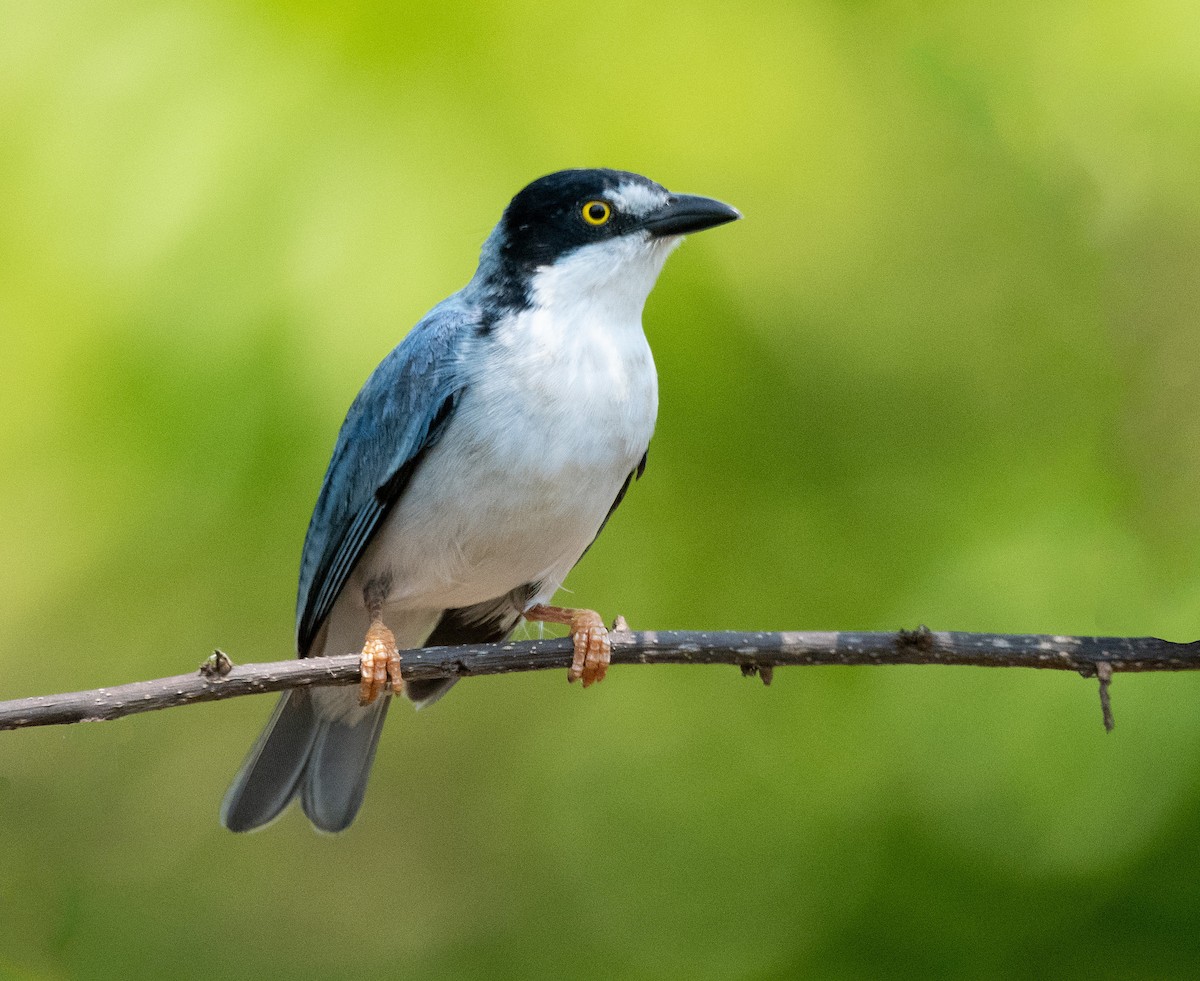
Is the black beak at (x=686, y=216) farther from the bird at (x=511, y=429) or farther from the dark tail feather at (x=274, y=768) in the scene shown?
the dark tail feather at (x=274, y=768)

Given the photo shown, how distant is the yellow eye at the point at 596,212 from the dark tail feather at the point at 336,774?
5.70ft

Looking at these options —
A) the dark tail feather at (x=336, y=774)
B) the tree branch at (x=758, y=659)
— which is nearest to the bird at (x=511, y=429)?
the dark tail feather at (x=336, y=774)

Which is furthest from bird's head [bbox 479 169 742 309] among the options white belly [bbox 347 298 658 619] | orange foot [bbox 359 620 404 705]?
orange foot [bbox 359 620 404 705]

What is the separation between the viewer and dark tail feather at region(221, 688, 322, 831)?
4.04 m

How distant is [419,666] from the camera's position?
3.03 m

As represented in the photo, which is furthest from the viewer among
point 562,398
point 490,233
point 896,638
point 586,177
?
point 490,233

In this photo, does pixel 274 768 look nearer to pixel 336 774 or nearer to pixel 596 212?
pixel 336 774

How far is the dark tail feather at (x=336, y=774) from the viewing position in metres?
4.20

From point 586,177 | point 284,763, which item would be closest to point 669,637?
point 586,177

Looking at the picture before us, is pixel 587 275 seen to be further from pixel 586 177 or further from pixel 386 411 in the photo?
pixel 386 411

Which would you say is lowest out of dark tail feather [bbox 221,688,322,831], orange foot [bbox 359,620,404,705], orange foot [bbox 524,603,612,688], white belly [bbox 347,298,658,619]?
dark tail feather [bbox 221,688,322,831]

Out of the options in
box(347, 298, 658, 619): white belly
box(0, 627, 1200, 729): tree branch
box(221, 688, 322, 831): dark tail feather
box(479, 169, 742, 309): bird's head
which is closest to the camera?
box(0, 627, 1200, 729): tree branch

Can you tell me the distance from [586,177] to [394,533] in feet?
3.74

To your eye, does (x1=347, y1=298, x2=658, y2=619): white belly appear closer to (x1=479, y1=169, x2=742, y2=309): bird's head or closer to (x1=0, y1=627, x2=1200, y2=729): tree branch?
(x1=479, y1=169, x2=742, y2=309): bird's head
